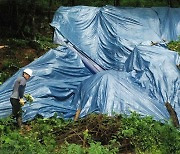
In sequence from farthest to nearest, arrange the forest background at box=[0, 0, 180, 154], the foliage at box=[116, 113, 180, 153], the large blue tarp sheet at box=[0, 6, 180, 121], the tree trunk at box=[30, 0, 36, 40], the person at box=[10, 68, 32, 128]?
the tree trunk at box=[30, 0, 36, 40]
the large blue tarp sheet at box=[0, 6, 180, 121]
the person at box=[10, 68, 32, 128]
the foliage at box=[116, 113, 180, 153]
the forest background at box=[0, 0, 180, 154]

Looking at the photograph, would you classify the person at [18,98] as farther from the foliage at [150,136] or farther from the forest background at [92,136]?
the foliage at [150,136]

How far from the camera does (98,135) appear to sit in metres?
7.64

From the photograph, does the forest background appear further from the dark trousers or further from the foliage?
the dark trousers

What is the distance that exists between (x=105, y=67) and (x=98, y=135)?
555 cm

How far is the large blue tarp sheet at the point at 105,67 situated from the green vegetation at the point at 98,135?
2.25ft

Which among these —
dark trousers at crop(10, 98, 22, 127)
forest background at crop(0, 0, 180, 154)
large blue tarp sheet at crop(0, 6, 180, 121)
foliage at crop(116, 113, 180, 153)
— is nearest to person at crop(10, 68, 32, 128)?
dark trousers at crop(10, 98, 22, 127)

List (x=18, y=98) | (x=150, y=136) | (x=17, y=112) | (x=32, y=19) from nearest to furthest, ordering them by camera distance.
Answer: (x=150, y=136), (x=18, y=98), (x=17, y=112), (x=32, y=19)

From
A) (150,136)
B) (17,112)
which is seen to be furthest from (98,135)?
(17,112)

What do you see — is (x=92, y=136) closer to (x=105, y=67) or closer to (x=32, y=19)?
(x=105, y=67)

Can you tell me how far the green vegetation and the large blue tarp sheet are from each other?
0.69 m

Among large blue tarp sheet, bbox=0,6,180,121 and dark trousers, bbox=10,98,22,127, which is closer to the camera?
dark trousers, bbox=10,98,22,127

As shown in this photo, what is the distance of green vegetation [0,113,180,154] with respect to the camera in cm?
663

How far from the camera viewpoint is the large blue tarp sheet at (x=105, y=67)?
8984 millimetres

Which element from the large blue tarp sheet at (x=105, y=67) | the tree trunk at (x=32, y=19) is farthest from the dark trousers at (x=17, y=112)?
the tree trunk at (x=32, y=19)
